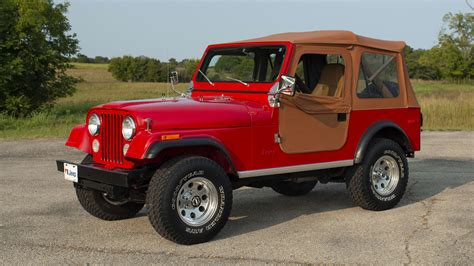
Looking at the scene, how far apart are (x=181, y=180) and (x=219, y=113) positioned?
81 centimetres

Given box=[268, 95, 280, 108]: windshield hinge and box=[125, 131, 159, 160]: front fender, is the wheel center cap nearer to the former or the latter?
box=[125, 131, 159, 160]: front fender

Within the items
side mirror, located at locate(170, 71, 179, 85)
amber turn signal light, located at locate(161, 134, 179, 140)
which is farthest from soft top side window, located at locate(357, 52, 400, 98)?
amber turn signal light, located at locate(161, 134, 179, 140)

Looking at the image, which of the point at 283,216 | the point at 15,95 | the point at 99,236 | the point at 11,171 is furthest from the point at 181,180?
the point at 15,95

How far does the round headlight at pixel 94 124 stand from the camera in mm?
6031

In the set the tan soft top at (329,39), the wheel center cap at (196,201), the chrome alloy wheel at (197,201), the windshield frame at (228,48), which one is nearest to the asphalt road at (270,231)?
the chrome alloy wheel at (197,201)

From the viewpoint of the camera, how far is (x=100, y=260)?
5184mm

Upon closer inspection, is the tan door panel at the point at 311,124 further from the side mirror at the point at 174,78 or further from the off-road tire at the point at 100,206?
the off-road tire at the point at 100,206

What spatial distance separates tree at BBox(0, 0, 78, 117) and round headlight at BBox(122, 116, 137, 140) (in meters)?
19.2

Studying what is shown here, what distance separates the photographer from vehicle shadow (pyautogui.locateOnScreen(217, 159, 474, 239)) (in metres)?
6.75

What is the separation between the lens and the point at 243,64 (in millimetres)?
7121

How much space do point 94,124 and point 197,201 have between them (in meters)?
1.34

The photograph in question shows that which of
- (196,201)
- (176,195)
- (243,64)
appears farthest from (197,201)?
(243,64)

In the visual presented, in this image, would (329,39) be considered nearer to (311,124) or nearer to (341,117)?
(341,117)

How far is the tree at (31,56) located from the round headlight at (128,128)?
19246 mm
